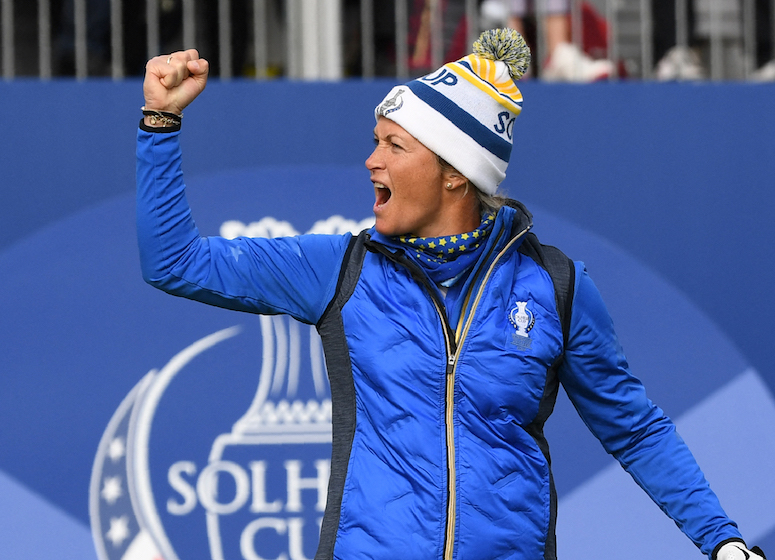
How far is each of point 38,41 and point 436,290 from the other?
10.6 ft

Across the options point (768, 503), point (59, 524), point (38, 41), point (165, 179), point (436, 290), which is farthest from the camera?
point (38, 41)

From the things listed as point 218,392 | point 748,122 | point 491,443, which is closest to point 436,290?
point 491,443

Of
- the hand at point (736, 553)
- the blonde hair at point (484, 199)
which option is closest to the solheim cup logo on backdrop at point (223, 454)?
the blonde hair at point (484, 199)

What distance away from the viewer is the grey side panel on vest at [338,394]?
211 cm

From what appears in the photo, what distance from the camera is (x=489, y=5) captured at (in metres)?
5.05

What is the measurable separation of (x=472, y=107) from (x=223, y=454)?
1.74 m

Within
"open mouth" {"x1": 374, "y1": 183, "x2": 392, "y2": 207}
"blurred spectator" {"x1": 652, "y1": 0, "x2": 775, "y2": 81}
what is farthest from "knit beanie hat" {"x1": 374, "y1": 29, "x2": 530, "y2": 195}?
"blurred spectator" {"x1": 652, "y1": 0, "x2": 775, "y2": 81}

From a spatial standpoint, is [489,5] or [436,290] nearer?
[436,290]

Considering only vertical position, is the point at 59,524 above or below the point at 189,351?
below

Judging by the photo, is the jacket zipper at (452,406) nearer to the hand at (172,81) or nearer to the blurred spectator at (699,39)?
the hand at (172,81)

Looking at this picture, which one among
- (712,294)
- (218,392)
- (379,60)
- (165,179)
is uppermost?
(379,60)

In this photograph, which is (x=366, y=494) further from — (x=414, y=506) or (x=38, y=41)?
(x=38, y=41)

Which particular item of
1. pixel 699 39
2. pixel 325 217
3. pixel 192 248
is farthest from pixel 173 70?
pixel 699 39

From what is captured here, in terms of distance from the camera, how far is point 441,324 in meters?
2.16
